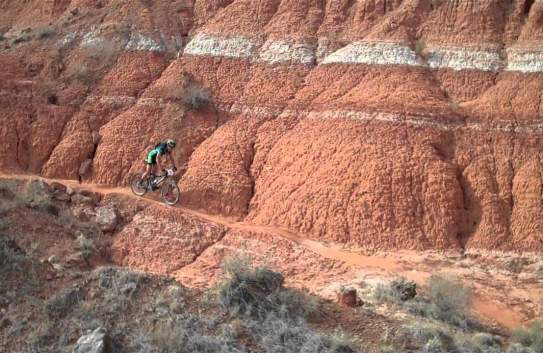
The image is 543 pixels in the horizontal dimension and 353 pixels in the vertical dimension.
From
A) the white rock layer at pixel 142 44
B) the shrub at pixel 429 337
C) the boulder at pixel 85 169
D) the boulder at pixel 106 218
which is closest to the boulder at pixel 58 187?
the boulder at pixel 106 218

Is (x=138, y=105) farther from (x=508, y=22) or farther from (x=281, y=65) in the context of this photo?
(x=508, y=22)

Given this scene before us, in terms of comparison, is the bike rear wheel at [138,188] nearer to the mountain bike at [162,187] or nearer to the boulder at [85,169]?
the mountain bike at [162,187]

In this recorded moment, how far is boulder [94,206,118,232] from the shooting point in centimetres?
1587

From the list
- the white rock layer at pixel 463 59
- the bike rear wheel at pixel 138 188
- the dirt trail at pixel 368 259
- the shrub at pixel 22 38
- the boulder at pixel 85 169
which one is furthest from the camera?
the shrub at pixel 22 38

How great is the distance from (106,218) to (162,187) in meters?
2.34

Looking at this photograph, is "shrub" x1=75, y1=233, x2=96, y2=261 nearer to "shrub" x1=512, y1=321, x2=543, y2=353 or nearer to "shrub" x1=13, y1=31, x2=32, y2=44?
"shrub" x1=512, y1=321, x2=543, y2=353

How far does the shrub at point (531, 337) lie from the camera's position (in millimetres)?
11078

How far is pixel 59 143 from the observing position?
20688mm

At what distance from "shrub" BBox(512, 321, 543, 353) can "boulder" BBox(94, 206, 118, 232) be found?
10.7m

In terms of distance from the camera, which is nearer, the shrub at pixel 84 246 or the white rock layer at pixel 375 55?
the shrub at pixel 84 246

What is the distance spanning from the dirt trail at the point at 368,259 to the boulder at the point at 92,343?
27.2ft

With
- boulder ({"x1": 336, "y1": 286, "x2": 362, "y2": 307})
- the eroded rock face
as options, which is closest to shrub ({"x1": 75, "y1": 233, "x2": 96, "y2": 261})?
the eroded rock face

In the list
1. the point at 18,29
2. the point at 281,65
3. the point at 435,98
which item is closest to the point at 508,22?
the point at 435,98

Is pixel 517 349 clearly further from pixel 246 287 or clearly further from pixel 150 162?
pixel 150 162
